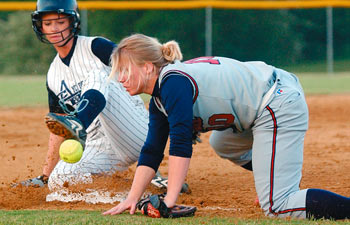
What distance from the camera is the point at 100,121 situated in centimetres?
386

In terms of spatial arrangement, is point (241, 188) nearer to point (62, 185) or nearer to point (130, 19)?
point (62, 185)

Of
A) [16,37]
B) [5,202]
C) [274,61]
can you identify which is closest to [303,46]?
[274,61]

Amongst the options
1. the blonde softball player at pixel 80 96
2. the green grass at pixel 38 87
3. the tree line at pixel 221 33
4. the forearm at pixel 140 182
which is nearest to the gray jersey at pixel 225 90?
the forearm at pixel 140 182

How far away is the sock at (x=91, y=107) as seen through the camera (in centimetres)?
331

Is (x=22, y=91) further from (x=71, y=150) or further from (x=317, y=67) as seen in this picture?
(x=71, y=150)

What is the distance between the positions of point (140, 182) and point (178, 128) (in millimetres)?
459

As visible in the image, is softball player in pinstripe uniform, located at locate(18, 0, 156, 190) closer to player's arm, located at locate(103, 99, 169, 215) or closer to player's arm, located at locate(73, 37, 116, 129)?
player's arm, located at locate(73, 37, 116, 129)

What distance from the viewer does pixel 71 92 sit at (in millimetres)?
3941

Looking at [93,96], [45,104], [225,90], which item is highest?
[225,90]

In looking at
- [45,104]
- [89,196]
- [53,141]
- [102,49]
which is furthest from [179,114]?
[45,104]

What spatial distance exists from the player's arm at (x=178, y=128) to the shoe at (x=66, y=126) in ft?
2.31

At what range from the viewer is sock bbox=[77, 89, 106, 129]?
10.9 ft

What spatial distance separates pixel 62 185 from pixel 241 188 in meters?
1.31

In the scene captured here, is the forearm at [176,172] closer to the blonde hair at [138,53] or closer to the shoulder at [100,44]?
the blonde hair at [138,53]
